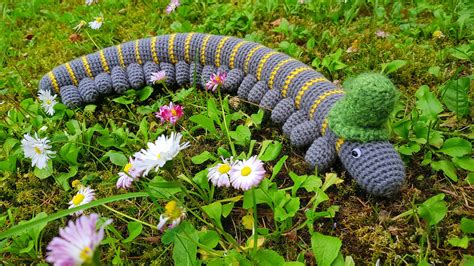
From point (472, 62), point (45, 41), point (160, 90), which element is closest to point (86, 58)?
point (160, 90)

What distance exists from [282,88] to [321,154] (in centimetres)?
49

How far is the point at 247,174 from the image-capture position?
1.57m

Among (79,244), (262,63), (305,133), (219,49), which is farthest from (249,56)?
(79,244)

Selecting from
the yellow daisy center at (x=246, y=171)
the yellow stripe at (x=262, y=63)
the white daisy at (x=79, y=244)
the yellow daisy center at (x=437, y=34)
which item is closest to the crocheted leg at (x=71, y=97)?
the yellow stripe at (x=262, y=63)

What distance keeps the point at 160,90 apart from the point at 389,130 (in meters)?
1.35

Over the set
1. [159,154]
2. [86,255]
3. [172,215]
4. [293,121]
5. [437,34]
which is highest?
[86,255]

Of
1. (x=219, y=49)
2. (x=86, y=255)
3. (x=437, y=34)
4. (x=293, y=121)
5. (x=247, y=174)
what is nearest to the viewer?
(x=86, y=255)

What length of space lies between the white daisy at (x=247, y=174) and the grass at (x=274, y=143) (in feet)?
0.52

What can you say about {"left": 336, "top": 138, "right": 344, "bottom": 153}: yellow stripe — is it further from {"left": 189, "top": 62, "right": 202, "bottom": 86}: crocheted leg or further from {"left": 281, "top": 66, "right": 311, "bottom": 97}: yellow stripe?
{"left": 189, "top": 62, "right": 202, "bottom": 86}: crocheted leg

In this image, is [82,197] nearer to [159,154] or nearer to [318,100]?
[159,154]

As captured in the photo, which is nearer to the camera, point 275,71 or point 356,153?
point 356,153

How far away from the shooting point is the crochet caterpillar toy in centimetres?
169

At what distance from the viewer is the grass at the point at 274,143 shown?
167cm

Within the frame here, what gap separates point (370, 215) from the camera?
5.76ft
